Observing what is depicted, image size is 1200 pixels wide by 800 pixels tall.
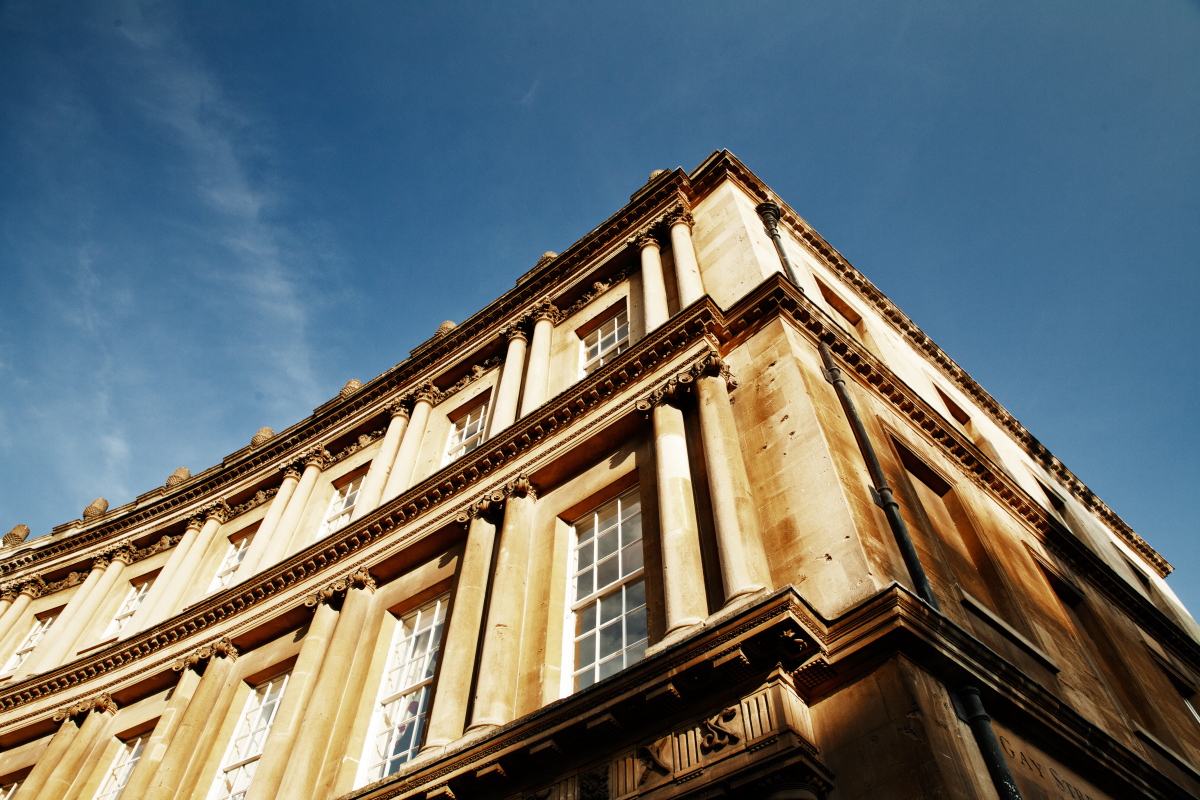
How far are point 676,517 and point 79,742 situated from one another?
46.7 ft

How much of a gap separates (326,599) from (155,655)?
17.3 feet

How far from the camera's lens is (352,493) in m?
20.9

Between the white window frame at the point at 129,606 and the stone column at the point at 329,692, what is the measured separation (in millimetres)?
9862

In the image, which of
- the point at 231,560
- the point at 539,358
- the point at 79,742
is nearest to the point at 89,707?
the point at 79,742

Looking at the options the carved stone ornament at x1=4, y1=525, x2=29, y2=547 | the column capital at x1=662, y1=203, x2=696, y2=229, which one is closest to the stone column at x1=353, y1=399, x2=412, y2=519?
the column capital at x1=662, y1=203, x2=696, y2=229

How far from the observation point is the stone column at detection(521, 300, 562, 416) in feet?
55.1

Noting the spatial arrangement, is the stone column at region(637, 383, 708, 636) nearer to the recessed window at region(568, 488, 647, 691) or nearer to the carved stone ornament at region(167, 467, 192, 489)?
the recessed window at region(568, 488, 647, 691)

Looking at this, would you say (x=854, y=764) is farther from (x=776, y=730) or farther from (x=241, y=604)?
(x=241, y=604)

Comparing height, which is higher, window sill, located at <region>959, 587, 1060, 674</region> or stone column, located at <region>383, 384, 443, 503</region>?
stone column, located at <region>383, 384, 443, 503</region>

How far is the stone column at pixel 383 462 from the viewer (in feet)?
60.2

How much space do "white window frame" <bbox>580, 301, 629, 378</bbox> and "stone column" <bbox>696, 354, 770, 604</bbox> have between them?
4.46 metres

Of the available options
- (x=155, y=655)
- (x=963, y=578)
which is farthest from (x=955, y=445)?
(x=155, y=655)

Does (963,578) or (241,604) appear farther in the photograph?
(241,604)

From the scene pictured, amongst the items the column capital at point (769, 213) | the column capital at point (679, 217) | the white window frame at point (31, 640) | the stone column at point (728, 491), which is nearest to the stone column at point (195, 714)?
the white window frame at point (31, 640)
